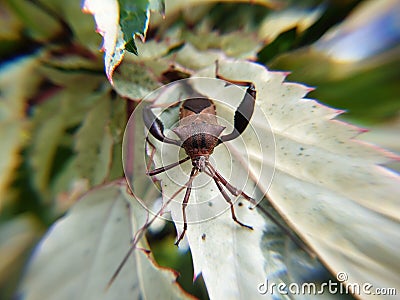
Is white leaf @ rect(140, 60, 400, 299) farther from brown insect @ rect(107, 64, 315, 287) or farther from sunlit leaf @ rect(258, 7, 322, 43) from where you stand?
sunlit leaf @ rect(258, 7, 322, 43)

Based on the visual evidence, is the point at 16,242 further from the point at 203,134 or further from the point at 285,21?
the point at 285,21

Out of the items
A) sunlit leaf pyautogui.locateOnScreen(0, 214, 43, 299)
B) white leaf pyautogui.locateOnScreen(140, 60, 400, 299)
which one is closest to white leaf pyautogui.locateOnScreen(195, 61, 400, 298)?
white leaf pyautogui.locateOnScreen(140, 60, 400, 299)

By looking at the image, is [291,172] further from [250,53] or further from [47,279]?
[47,279]

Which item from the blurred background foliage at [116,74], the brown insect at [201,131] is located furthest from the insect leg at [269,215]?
the blurred background foliage at [116,74]

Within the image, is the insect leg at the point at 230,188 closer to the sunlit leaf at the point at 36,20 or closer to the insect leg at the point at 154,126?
the insect leg at the point at 154,126

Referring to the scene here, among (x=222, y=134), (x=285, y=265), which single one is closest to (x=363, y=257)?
(x=285, y=265)

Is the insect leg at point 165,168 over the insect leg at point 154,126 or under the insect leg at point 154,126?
under
